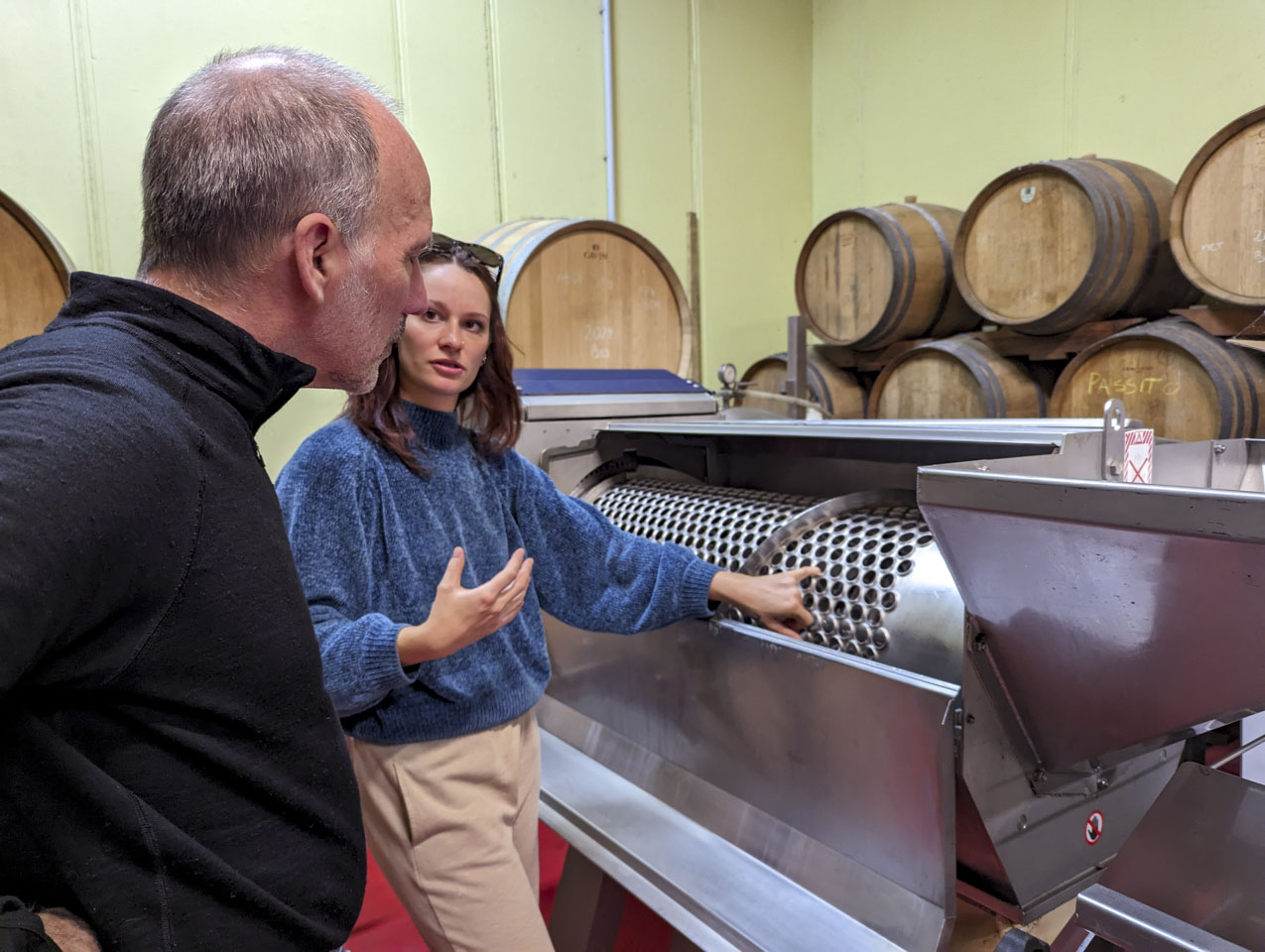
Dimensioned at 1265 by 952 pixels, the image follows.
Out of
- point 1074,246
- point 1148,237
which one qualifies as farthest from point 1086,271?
point 1148,237

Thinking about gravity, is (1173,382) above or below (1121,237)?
below

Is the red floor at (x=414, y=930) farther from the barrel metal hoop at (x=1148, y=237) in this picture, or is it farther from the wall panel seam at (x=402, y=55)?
the wall panel seam at (x=402, y=55)

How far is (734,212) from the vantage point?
14.8 ft

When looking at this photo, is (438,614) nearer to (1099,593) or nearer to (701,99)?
(1099,593)

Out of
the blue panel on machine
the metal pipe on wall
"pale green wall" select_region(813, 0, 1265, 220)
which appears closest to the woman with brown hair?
the blue panel on machine

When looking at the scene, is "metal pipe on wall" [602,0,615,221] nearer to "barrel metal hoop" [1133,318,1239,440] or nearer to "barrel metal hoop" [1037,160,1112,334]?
"barrel metal hoop" [1037,160,1112,334]

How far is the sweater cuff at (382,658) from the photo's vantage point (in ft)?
3.69

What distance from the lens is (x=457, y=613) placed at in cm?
111

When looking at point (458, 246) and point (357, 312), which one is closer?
point (357, 312)

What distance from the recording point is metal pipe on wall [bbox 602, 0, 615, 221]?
393 centimetres

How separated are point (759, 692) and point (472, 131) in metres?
3.02

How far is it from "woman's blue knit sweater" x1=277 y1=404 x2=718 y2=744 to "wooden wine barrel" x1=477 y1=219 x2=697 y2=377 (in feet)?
4.53

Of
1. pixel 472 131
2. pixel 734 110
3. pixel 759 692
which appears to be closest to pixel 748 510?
pixel 759 692

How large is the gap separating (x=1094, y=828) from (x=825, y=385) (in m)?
2.78
